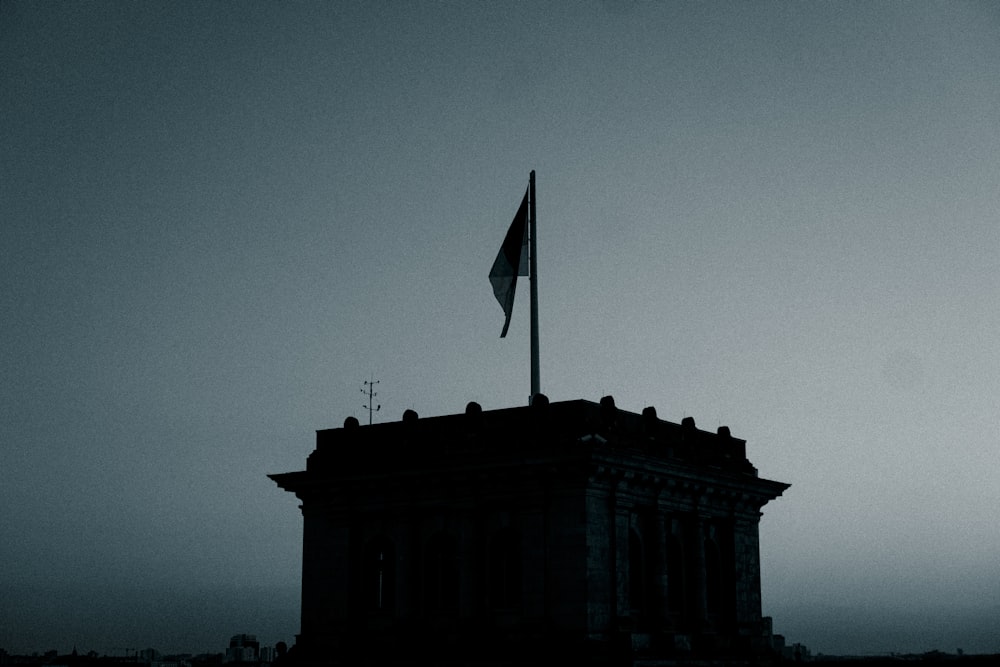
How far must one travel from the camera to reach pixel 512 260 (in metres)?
49.8

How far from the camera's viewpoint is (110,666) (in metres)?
135

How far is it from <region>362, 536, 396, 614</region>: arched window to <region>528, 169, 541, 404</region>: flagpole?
25.6ft

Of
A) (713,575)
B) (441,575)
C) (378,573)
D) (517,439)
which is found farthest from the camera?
(713,575)

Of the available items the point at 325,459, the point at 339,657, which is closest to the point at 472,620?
the point at 339,657

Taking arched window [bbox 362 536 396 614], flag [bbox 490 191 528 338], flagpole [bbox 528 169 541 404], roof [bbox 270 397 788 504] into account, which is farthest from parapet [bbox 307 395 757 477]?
flag [bbox 490 191 528 338]

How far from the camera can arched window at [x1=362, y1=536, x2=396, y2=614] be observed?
152ft

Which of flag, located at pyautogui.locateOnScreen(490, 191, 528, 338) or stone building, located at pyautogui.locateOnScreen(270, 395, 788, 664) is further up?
flag, located at pyautogui.locateOnScreen(490, 191, 528, 338)

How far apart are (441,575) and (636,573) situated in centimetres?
683

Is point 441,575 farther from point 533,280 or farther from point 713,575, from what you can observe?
point 533,280

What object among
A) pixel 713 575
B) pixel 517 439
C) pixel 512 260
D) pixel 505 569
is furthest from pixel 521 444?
pixel 713 575

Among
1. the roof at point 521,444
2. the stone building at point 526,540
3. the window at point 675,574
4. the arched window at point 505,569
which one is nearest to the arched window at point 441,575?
the stone building at point 526,540

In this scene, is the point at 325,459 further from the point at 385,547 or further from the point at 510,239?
the point at 510,239

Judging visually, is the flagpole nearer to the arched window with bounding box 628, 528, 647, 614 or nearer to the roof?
the roof

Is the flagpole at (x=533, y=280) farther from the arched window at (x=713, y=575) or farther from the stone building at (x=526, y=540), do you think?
the arched window at (x=713, y=575)
